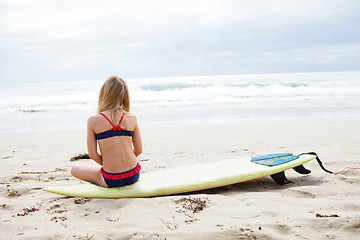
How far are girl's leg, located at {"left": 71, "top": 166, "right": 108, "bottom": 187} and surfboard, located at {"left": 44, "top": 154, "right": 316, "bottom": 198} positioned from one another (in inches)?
2.3

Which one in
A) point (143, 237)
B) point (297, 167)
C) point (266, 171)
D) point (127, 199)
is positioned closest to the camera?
point (143, 237)

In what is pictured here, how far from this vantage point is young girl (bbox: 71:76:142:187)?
2668 millimetres

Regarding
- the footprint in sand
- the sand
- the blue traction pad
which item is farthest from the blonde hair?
the blue traction pad

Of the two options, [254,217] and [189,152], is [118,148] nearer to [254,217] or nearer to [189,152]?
[254,217]

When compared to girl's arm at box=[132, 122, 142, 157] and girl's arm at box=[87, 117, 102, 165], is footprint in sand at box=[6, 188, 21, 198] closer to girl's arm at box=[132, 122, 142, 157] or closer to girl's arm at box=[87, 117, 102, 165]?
girl's arm at box=[87, 117, 102, 165]

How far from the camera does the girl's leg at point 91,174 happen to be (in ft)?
9.58

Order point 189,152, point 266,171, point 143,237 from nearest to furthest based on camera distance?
point 143,237 < point 266,171 < point 189,152

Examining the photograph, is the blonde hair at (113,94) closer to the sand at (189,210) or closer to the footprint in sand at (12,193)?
the sand at (189,210)

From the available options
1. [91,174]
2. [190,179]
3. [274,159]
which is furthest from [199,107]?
[91,174]

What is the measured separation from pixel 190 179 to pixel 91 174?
949 millimetres

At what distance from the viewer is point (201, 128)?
745cm

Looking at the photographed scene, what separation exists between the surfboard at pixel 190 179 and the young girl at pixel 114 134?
0.14 m

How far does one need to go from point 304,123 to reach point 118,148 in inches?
242

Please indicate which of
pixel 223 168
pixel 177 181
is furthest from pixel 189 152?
pixel 177 181
